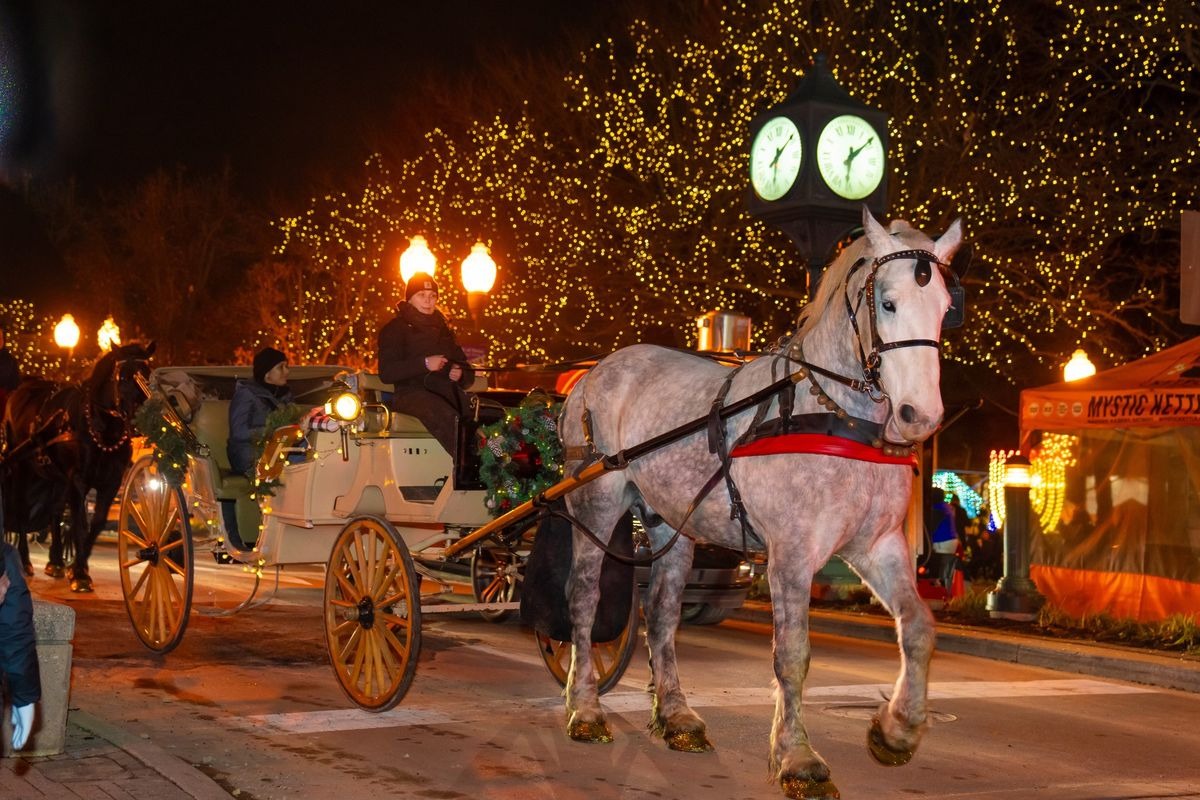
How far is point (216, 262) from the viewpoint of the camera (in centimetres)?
4709

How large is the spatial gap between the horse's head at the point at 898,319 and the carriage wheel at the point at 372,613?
2880mm

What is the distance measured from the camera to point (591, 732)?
744 cm

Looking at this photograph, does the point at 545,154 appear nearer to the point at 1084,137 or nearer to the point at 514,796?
the point at 1084,137

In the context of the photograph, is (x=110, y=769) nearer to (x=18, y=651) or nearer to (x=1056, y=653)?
(x=18, y=651)

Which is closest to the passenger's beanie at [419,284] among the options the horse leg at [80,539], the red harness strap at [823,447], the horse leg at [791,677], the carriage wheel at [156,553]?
the carriage wheel at [156,553]

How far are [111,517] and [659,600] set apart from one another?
79.0 ft

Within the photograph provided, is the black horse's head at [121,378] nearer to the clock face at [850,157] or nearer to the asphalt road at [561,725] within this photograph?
the asphalt road at [561,725]

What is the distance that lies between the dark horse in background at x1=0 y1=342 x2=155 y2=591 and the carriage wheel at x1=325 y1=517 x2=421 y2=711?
555cm

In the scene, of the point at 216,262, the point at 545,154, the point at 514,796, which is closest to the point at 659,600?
the point at 514,796

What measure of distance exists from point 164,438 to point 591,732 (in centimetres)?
481

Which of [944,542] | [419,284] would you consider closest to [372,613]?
[419,284]

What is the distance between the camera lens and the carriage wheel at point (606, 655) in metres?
8.59

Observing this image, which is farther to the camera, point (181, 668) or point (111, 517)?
point (111, 517)

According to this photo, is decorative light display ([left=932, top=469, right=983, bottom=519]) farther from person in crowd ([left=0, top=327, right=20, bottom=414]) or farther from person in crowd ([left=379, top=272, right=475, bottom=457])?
person in crowd ([left=379, top=272, right=475, bottom=457])
